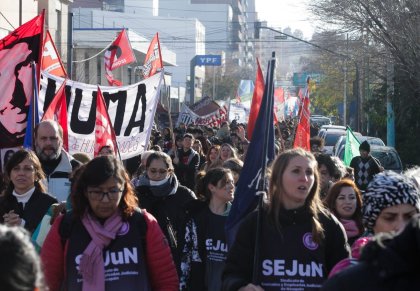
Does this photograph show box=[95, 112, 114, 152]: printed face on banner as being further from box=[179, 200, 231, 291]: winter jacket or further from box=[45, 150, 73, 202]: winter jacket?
box=[179, 200, 231, 291]: winter jacket

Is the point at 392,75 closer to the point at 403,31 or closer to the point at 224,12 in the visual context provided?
the point at 403,31

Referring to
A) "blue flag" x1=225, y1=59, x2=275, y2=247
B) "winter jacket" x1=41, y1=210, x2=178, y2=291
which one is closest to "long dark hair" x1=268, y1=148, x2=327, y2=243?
"blue flag" x1=225, y1=59, x2=275, y2=247

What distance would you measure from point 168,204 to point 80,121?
3386mm

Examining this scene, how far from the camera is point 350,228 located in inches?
257

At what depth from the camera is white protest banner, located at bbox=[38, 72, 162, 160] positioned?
10648 mm

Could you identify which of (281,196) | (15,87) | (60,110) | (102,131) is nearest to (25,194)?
(281,196)

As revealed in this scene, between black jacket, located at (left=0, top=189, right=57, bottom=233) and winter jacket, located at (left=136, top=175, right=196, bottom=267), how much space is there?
1.41 m

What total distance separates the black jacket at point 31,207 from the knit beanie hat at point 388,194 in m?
2.75

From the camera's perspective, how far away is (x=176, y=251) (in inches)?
291

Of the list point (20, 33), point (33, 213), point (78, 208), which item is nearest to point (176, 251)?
point (33, 213)

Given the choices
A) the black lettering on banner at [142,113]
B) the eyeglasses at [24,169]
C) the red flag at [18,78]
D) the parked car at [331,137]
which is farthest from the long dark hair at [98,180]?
the parked car at [331,137]

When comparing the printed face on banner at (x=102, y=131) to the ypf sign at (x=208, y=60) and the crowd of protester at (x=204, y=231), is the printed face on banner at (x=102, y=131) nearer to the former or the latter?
the crowd of protester at (x=204, y=231)

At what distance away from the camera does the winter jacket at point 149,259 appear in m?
5.00

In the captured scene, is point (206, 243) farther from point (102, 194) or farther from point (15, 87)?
point (15, 87)
